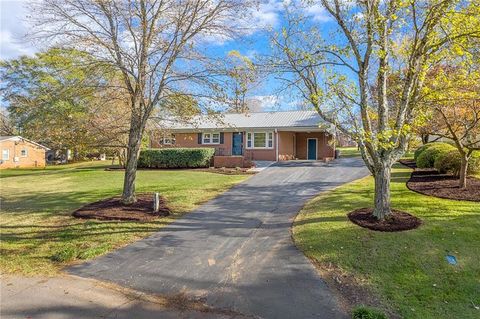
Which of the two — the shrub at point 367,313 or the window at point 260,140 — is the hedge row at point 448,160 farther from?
the window at point 260,140

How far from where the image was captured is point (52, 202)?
1287cm

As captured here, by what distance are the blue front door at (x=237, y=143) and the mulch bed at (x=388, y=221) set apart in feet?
60.5

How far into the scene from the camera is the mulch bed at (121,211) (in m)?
9.82

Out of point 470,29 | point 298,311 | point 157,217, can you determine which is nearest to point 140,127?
A: point 157,217

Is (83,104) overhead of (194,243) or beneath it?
overhead

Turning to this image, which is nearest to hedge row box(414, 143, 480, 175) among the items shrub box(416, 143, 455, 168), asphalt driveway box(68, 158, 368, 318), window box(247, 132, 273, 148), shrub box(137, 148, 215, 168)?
shrub box(416, 143, 455, 168)

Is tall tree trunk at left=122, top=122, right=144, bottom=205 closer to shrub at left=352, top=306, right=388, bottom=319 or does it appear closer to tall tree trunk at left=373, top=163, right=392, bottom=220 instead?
tall tree trunk at left=373, top=163, right=392, bottom=220

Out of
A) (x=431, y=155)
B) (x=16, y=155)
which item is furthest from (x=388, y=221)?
(x=16, y=155)

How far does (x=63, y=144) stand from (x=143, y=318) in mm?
7333

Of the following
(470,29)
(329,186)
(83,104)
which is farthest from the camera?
(329,186)

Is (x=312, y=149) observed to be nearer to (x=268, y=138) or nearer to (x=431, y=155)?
(x=268, y=138)

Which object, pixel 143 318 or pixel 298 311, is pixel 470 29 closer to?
pixel 298 311

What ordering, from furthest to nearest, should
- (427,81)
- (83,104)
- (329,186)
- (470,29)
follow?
1. (329,186)
2. (83,104)
3. (427,81)
4. (470,29)

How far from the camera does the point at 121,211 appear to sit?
10.3 metres
